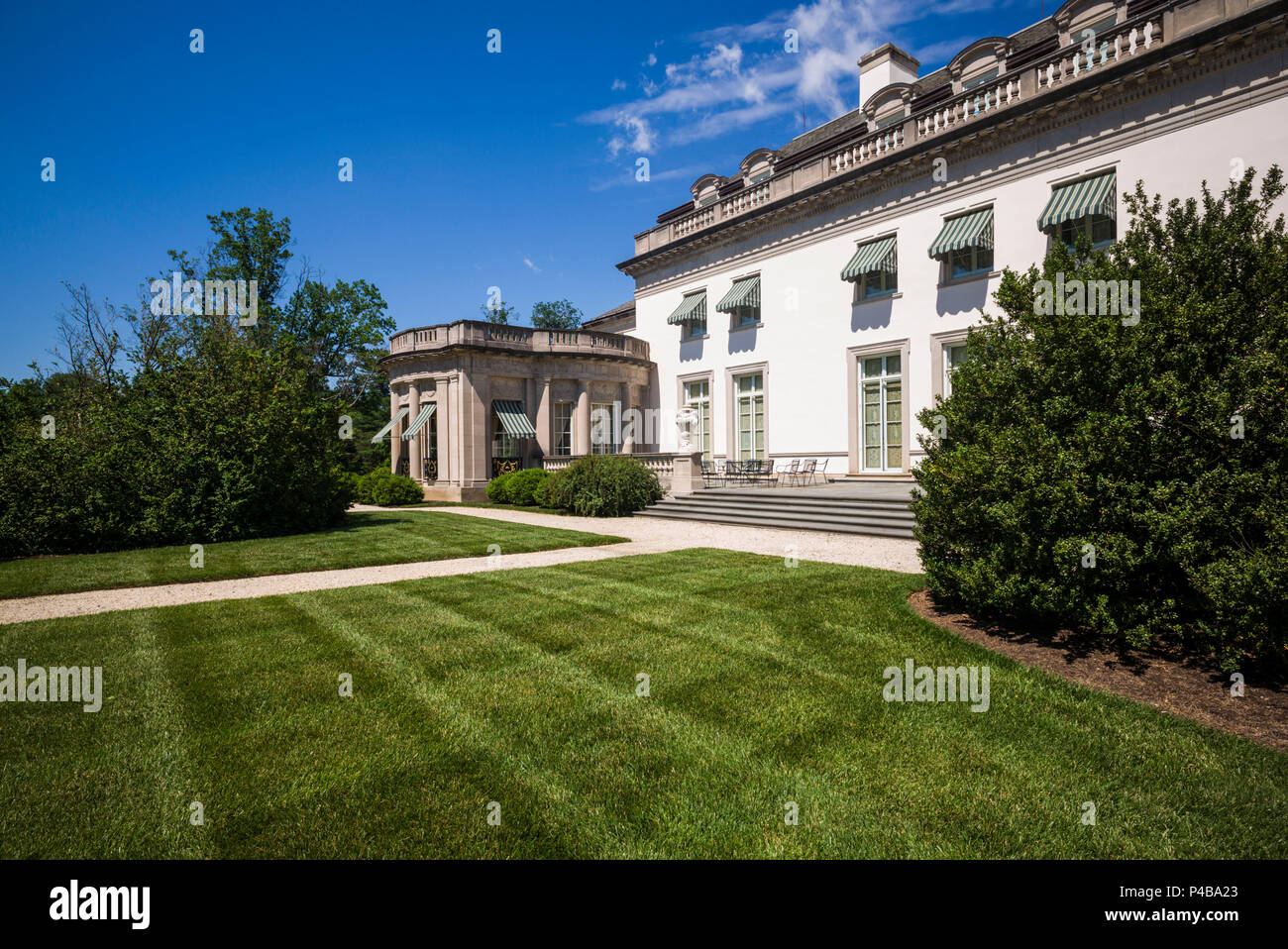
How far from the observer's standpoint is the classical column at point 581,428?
27.2 meters

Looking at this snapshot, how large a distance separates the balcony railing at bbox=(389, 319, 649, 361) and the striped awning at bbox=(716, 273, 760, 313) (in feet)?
17.3

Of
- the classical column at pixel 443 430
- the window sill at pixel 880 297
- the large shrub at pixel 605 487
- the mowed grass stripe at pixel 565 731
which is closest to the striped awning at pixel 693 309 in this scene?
the window sill at pixel 880 297

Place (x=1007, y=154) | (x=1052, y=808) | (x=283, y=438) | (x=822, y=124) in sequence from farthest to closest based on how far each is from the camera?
(x=822, y=124) < (x=1007, y=154) < (x=283, y=438) < (x=1052, y=808)

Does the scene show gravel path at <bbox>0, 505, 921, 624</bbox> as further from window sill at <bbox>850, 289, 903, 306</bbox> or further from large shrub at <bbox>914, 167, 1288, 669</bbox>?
window sill at <bbox>850, 289, 903, 306</bbox>

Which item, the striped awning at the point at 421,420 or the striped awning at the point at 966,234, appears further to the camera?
the striped awning at the point at 421,420

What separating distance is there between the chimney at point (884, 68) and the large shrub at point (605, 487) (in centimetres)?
1662

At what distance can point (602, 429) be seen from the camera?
91.6ft

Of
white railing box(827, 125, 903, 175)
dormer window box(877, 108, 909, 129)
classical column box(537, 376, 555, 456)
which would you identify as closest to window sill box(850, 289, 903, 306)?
white railing box(827, 125, 903, 175)

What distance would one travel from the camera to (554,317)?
71.4 metres

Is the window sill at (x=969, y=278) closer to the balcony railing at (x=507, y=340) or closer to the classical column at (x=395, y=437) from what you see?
the balcony railing at (x=507, y=340)

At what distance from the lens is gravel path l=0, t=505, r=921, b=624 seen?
8.38m
